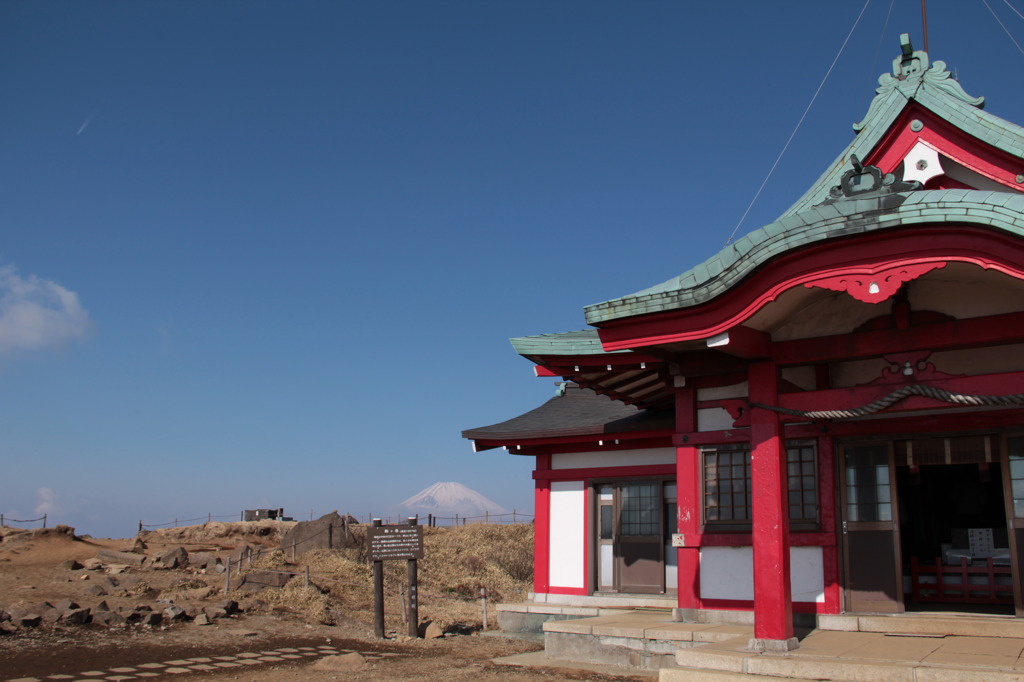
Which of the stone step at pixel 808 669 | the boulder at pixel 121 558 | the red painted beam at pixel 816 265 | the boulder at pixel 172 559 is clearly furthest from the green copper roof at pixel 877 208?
the boulder at pixel 121 558

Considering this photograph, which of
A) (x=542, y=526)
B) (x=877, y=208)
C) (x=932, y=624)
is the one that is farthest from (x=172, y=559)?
(x=877, y=208)

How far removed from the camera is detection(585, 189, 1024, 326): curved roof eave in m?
6.74

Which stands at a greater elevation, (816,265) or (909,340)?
(816,265)

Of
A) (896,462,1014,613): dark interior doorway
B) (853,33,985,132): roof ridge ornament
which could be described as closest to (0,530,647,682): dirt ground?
(896,462,1014,613): dark interior doorway

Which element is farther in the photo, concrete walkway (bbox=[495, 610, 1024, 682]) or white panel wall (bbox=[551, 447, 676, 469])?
white panel wall (bbox=[551, 447, 676, 469])

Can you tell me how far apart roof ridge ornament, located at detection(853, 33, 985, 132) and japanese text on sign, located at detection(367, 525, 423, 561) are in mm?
10389

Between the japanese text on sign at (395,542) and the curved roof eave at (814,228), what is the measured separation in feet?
26.6

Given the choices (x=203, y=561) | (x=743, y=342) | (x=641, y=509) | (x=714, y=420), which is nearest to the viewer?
(x=743, y=342)

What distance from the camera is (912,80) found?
10367 millimetres

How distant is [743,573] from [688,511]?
3.32 feet

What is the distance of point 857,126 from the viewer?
10.6 m

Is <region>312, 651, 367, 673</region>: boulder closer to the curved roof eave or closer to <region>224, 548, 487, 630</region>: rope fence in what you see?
the curved roof eave

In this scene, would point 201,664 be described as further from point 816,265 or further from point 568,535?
point 816,265

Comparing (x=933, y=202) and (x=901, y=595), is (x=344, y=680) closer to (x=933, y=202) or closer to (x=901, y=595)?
(x=901, y=595)
